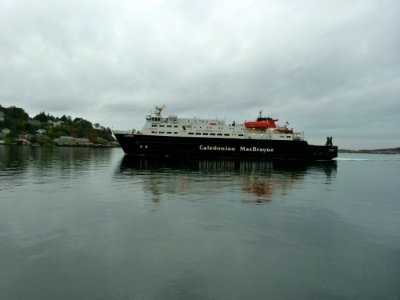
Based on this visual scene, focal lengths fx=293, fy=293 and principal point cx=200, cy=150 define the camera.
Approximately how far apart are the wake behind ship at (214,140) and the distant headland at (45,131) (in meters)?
89.8

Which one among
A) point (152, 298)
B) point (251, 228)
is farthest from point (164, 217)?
point (152, 298)

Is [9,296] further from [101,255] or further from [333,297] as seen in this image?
[333,297]

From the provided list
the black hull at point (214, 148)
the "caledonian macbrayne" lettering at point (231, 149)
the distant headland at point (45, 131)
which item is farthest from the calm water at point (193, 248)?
the distant headland at point (45, 131)

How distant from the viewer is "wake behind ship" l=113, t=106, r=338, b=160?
143 feet

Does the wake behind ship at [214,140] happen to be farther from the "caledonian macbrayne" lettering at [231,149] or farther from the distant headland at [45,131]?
the distant headland at [45,131]

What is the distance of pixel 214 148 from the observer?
4466 cm

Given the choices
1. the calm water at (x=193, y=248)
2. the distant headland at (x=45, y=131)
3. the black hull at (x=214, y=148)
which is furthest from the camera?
the distant headland at (x=45, y=131)

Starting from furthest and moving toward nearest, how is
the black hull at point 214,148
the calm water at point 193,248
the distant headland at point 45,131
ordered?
the distant headland at point 45,131 < the black hull at point 214,148 < the calm water at point 193,248

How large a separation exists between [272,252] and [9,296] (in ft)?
17.2

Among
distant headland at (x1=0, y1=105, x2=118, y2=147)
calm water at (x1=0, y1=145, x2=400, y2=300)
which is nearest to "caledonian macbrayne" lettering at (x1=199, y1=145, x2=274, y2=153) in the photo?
calm water at (x1=0, y1=145, x2=400, y2=300)

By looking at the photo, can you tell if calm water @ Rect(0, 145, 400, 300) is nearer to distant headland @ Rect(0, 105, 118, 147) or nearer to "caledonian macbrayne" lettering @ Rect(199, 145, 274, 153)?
"caledonian macbrayne" lettering @ Rect(199, 145, 274, 153)

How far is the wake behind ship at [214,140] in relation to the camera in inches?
1716

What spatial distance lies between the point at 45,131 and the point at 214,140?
12329 centimetres

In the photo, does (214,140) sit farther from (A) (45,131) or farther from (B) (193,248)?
(A) (45,131)
